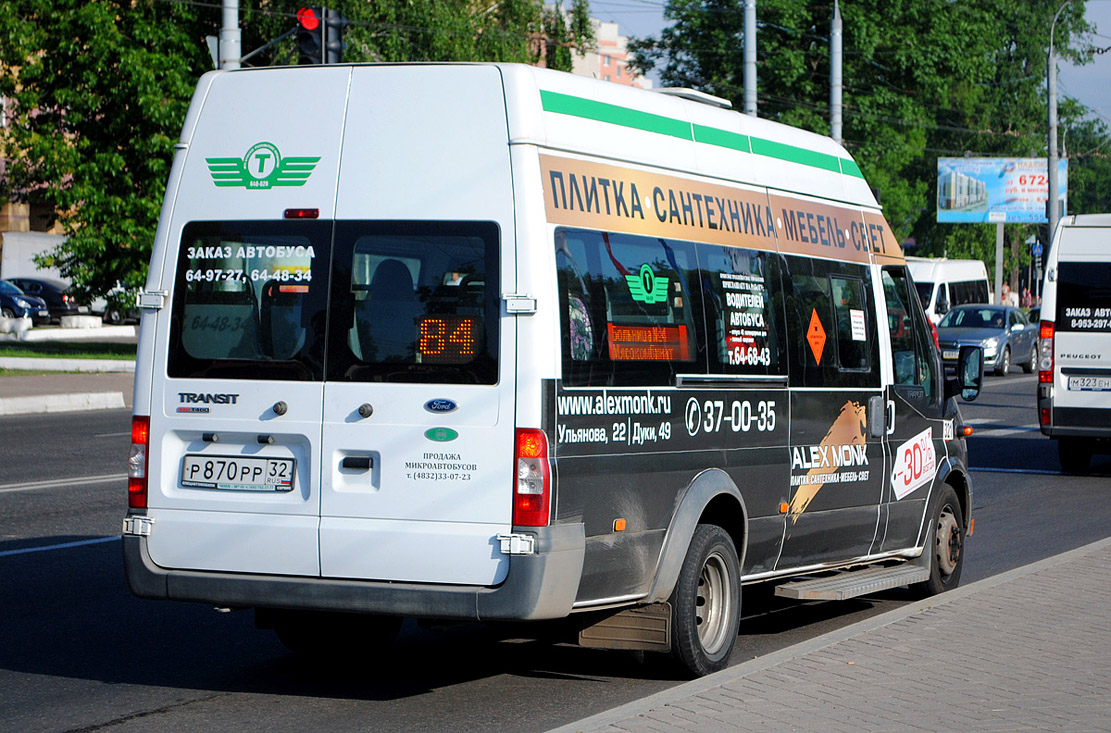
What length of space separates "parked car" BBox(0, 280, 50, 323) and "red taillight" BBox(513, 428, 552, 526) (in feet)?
147

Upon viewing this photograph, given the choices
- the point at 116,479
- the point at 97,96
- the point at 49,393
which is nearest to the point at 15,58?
the point at 97,96

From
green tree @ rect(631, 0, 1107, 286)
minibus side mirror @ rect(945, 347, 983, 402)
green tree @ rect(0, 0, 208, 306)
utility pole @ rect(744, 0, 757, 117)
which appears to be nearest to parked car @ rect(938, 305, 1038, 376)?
utility pole @ rect(744, 0, 757, 117)

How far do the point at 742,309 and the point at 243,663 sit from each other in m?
2.90

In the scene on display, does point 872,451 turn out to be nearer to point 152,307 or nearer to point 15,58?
point 152,307

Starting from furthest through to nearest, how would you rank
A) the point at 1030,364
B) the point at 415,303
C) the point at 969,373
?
the point at 1030,364 → the point at 969,373 → the point at 415,303

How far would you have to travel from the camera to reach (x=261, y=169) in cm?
618

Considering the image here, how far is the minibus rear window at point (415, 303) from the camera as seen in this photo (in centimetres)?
576

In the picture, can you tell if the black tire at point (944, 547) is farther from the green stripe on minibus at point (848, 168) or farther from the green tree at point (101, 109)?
the green tree at point (101, 109)

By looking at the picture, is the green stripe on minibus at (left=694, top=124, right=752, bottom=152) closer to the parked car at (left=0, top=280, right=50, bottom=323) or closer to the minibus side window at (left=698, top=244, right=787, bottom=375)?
the minibus side window at (left=698, top=244, right=787, bottom=375)

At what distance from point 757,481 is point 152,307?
2861mm

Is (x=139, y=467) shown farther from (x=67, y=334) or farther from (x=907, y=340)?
(x=67, y=334)

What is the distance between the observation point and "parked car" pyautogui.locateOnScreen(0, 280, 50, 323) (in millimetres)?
47938

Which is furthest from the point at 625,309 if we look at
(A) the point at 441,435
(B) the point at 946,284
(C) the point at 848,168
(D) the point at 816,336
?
(B) the point at 946,284

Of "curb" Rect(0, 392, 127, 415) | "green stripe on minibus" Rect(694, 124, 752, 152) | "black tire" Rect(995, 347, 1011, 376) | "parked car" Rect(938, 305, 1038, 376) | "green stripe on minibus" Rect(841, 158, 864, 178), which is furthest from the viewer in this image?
"black tire" Rect(995, 347, 1011, 376)
